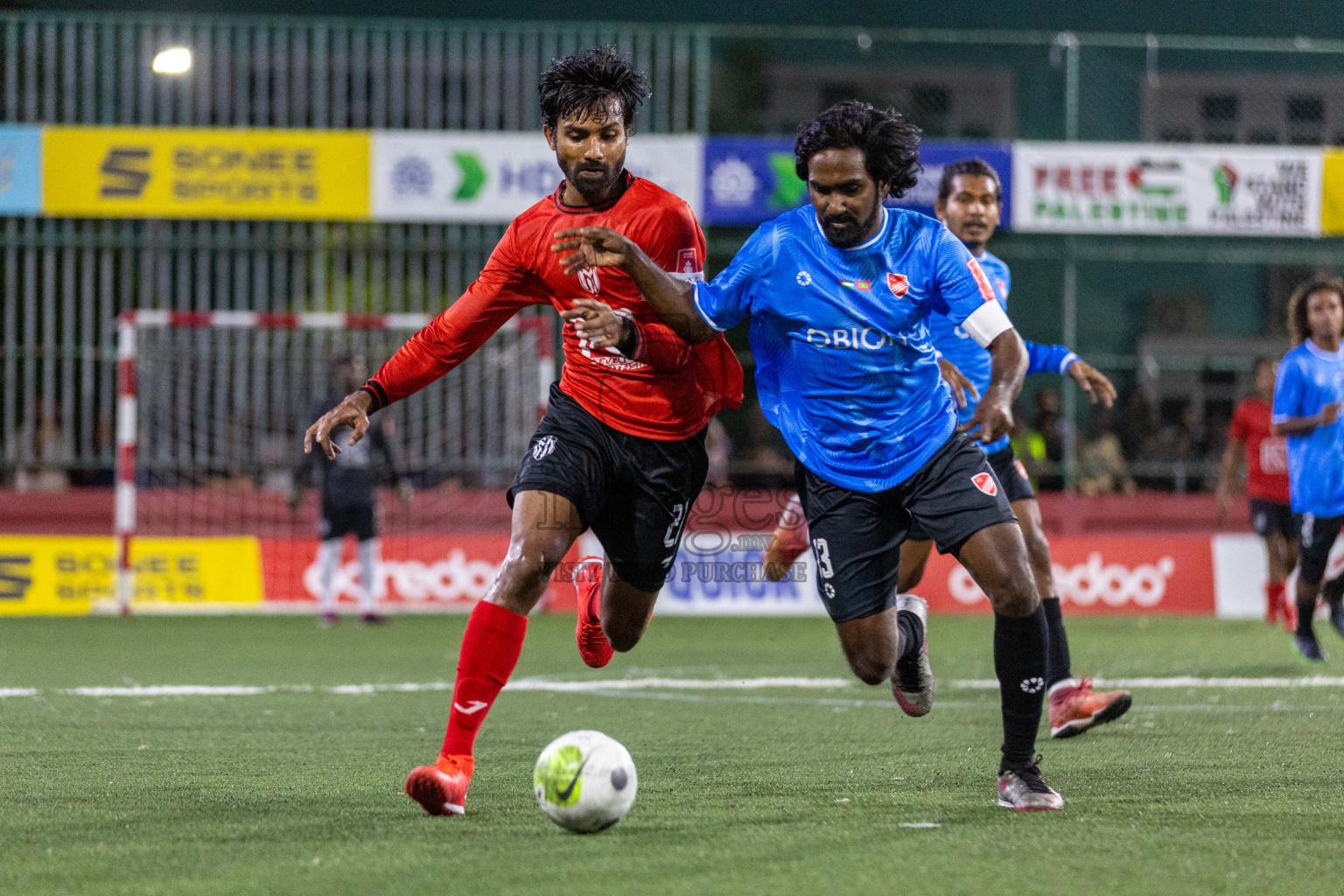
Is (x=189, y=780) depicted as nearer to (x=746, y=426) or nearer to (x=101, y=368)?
(x=101, y=368)

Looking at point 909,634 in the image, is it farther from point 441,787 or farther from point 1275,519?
point 1275,519

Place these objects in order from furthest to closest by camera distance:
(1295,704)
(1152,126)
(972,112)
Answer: (972,112), (1152,126), (1295,704)

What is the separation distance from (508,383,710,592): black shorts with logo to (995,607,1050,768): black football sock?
1209 mm

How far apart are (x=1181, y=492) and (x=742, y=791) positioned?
11959mm

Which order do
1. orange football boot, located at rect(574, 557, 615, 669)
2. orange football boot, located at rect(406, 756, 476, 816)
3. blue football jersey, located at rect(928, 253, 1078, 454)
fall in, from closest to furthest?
orange football boot, located at rect(406, 756, 476, 816) → orange football boot, located at rect(574, 557, 615, 669) → blue football jersey, located at rect(928, 253, 1078, 454)

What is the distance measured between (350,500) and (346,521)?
0.67 feet

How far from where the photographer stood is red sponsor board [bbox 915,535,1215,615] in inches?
586

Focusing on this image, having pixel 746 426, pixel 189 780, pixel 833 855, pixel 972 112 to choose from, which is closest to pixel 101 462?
pixel 746 426

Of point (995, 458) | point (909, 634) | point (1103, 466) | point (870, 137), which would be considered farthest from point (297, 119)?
point (870, 137)

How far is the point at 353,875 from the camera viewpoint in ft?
12.8

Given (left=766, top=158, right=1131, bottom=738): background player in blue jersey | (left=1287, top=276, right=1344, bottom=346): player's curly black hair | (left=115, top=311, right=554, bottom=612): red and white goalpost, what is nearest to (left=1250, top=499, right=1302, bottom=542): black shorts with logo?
(left=1287, top=276, right=1344, bottom=346): player's curly black hair

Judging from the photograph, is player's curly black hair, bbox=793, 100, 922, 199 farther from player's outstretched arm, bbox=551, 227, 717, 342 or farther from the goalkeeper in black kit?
the goalkeeper in black kit

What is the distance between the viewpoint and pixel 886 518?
5.21 m

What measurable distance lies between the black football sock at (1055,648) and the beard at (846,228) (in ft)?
7.00
